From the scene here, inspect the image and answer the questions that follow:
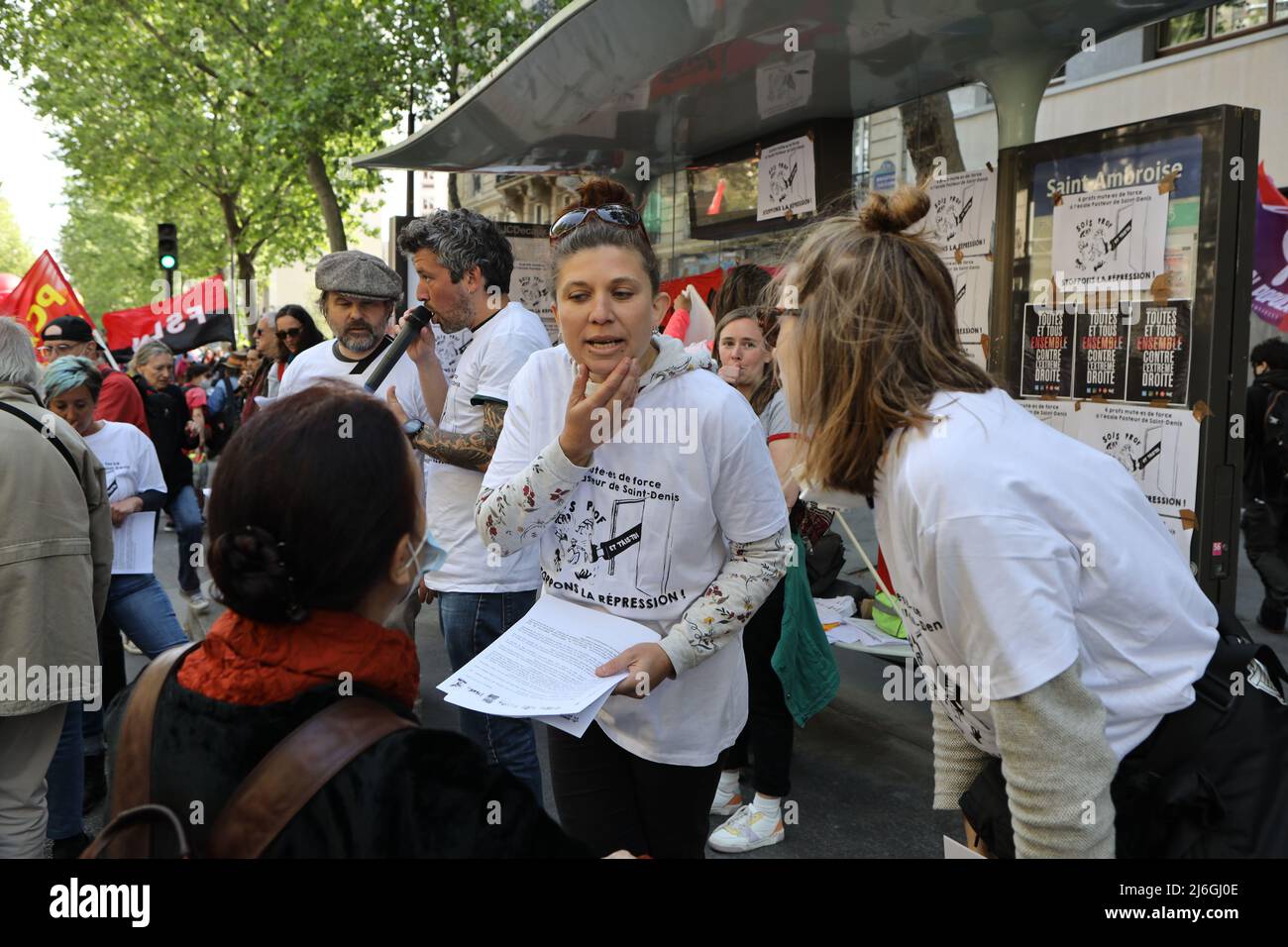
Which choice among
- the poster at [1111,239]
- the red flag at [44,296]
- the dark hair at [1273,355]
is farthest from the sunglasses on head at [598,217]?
the red flag at [44,296]

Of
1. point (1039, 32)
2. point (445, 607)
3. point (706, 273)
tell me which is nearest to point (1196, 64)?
point (706, 273)

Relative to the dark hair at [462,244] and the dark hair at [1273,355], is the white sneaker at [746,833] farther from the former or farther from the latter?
the dark hair at [1273,355]

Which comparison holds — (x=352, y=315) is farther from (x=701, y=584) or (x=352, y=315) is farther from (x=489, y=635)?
(x=701, y=584)

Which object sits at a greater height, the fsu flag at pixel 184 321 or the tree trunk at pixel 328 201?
the tree trunk at pixel 328 201

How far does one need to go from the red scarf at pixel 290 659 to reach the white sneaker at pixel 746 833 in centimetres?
298

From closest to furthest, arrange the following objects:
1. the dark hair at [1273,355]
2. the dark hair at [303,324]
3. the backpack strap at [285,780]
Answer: the backpack strap at [285,780] < the dark hair at [303,324] < the dark hair at [1273,355]

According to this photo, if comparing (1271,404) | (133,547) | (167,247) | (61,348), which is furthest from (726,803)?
(167,247)

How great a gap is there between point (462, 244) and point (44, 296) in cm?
672

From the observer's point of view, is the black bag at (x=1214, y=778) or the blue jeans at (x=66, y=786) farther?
the blue jeans at (x=66, y=786)

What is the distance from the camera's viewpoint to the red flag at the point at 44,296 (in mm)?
8758

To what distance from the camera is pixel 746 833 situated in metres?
4.25

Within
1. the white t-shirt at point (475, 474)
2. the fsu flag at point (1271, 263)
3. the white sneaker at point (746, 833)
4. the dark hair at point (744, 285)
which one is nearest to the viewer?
the white t-shirt at point (475, 474)
